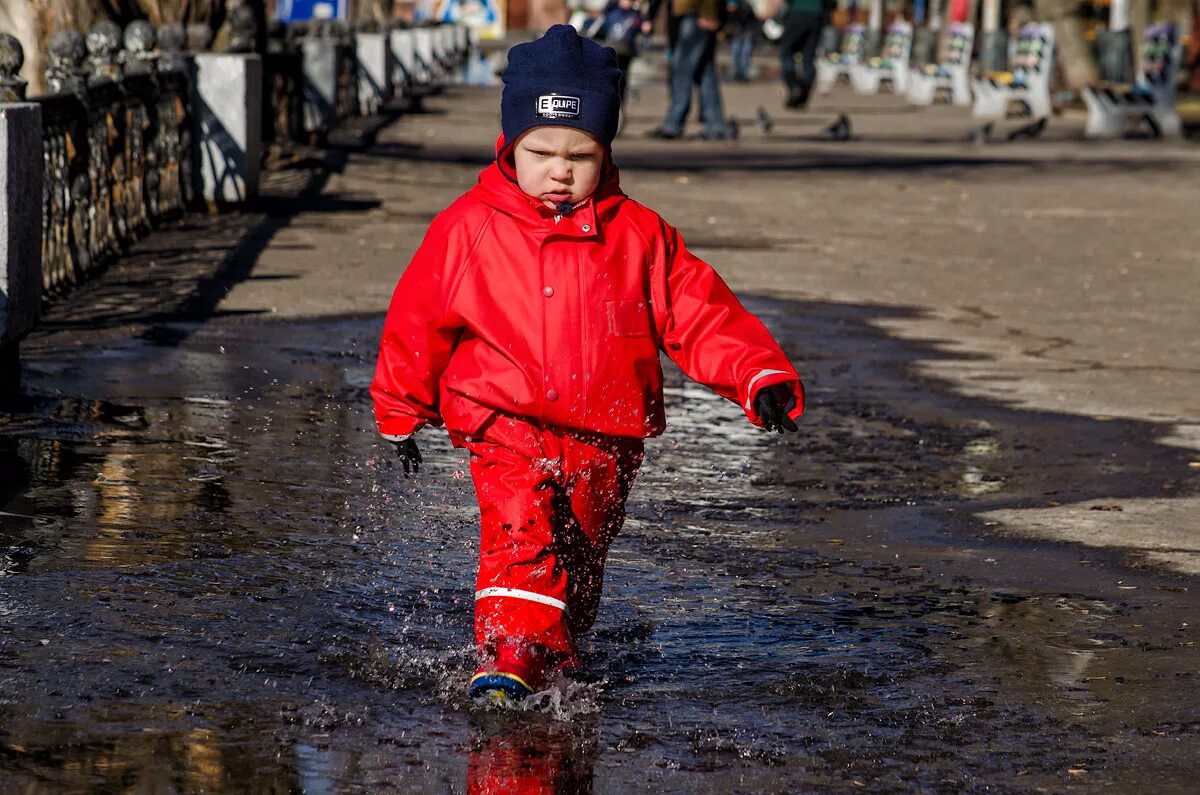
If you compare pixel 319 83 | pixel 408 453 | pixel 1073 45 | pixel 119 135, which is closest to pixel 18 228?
pixel 408 453

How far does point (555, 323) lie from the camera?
4461 millimetres

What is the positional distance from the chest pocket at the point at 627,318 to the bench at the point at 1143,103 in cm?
2477

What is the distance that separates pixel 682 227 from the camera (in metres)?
15.8

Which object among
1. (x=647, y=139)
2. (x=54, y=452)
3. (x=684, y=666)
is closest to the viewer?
(x=684, y=666)

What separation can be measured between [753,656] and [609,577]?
85 centimetres

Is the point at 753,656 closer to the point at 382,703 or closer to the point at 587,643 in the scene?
the point at 587,643

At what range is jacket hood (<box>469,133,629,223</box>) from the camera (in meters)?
4.50

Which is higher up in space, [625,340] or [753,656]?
[625,340]

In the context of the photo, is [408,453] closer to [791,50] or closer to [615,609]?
[615,609]

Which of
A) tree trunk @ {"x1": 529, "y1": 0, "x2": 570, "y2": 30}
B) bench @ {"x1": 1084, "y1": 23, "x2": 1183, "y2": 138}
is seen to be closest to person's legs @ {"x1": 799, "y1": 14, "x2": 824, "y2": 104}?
bench @ {"x1": 1084, "y1": 23, "x2": 1183, "y2": 138}

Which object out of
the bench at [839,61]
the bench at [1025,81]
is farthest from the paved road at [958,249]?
the bench at [839,61]

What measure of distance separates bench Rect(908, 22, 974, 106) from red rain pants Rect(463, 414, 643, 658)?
116 ft

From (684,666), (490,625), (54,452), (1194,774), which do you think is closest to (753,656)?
(684,666)

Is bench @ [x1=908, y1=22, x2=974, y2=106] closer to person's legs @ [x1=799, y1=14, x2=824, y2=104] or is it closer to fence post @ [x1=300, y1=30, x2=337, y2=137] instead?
person's legs @ [x1=799, y1=14, x2=824, y2=104]
